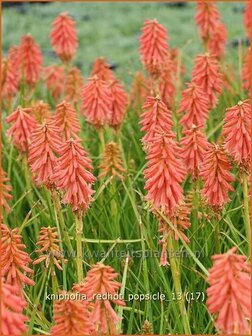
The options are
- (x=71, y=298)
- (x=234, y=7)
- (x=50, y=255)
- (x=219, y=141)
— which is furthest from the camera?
(x=234, y=7)

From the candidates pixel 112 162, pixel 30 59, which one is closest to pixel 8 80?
pixel 30 59

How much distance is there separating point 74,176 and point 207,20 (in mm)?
2456

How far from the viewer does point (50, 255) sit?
12.6ft

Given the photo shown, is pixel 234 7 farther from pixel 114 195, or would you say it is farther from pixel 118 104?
pixel 114 195

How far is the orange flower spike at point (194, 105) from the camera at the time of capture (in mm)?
4445

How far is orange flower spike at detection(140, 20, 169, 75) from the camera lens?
5.08 m

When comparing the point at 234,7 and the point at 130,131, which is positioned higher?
the point at 234,7

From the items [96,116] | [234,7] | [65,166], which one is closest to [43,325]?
[65,166]

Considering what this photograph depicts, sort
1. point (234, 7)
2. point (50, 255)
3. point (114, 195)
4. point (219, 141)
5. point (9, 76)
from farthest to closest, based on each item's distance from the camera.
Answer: point (234, 7) → point (9, 76) → point (219, 141) → point (114, 195) → point (50, 255)

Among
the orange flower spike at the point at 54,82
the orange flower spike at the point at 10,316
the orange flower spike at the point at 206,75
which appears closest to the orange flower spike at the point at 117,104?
the orange flower spike at the point at 206,75

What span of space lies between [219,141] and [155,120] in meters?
0.77

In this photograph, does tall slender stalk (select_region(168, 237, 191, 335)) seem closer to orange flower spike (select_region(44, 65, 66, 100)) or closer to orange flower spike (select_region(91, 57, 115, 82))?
orange flower spike (select_region(91, 57, 115, 82))

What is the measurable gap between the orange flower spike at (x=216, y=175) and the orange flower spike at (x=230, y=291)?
0.86 m

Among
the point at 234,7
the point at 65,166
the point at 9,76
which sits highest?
the point at 234,7
